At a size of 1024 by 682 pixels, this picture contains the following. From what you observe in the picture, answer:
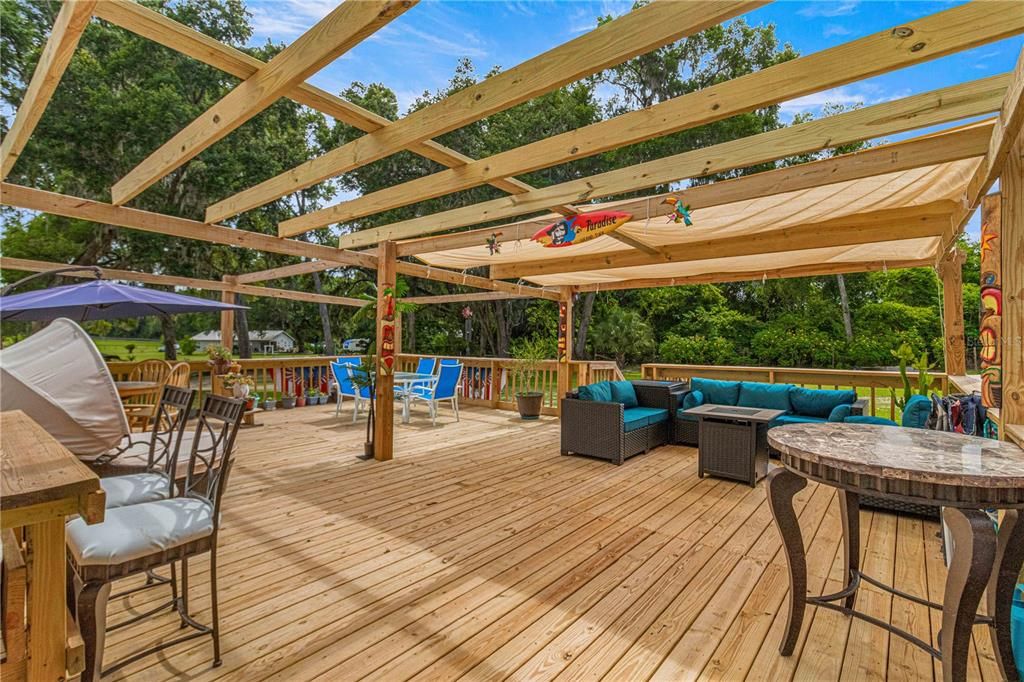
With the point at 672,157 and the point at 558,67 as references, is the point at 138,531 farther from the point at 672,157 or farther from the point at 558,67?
the point at 672,157

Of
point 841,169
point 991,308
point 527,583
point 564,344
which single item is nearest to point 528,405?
point 564,344

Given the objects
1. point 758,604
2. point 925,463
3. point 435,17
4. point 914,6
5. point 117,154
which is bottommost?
point 758,604

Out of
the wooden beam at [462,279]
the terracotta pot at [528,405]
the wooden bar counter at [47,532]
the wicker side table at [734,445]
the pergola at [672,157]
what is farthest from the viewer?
the terracotta pot at [528,405]

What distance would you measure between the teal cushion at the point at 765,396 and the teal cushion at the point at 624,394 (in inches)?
50.4

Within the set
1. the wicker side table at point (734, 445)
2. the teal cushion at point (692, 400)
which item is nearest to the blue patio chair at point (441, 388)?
the teal cushion at point (692, 400)

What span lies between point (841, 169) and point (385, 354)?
422 centimetres

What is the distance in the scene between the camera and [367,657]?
6.38 feet

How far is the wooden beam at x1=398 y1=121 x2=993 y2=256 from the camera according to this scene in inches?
102

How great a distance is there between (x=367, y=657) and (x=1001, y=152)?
3583 mm

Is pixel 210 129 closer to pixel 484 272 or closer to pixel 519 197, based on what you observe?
pixel 519 197

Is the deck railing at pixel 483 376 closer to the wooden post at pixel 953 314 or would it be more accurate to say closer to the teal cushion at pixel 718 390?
the teal cushion at pixel 718 390

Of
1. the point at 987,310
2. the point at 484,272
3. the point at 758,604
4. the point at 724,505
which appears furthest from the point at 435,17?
the point at 484,272

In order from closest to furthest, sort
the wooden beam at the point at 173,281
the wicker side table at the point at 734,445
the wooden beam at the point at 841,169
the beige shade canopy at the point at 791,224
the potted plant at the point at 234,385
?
1. the wooden beam at the point at 841,169
2. the beige shade canopy at the point at 791,224
3. the wicker side table at the point at 734,445
4. the wooden beam at the point at 173,281
5. the potted plant at the point at 234,385

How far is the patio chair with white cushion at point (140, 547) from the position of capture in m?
1.56
